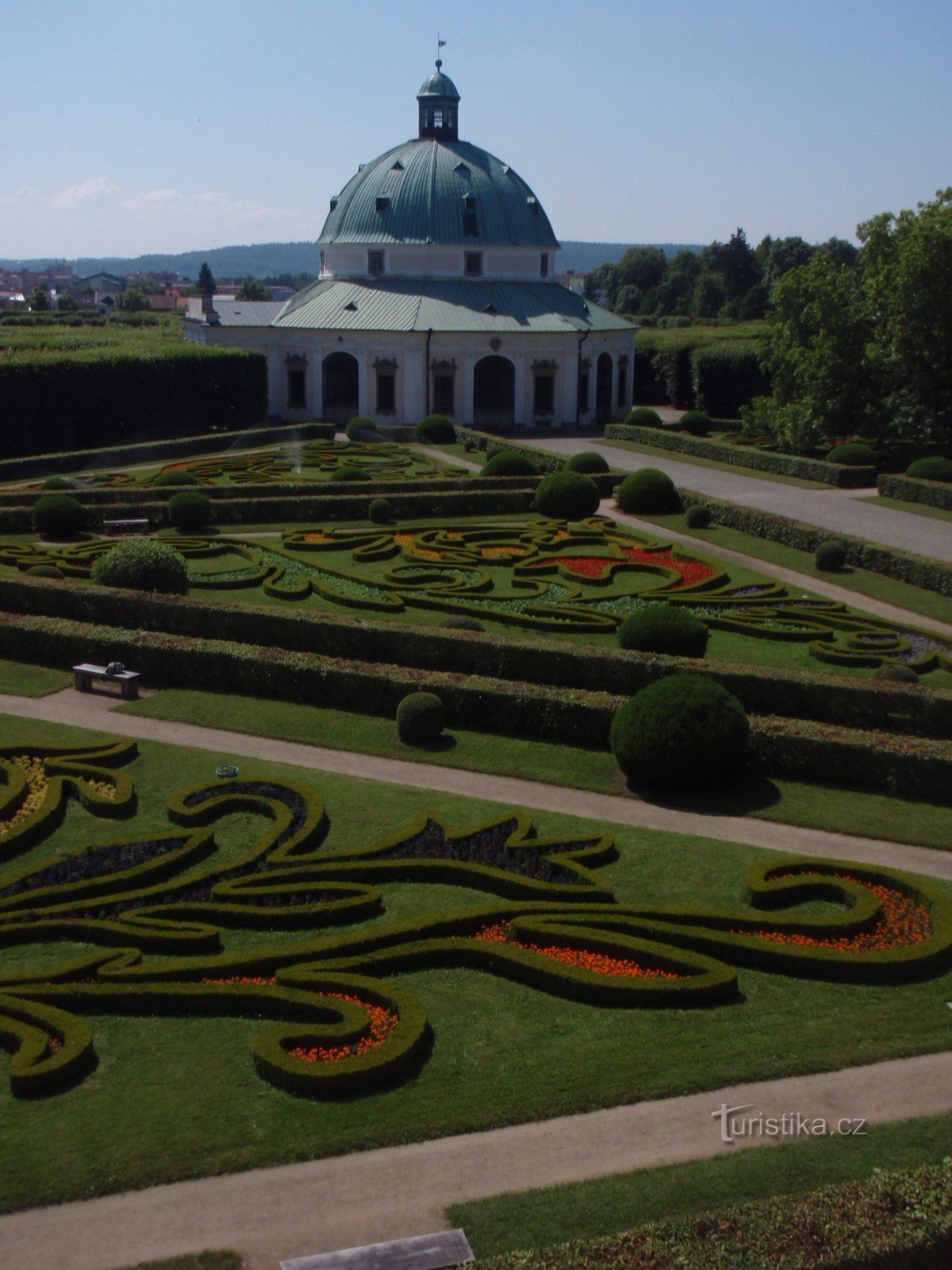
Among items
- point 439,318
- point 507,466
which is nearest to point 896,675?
point 507,466

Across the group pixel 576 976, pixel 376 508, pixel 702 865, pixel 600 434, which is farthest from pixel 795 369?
pixel 576 976

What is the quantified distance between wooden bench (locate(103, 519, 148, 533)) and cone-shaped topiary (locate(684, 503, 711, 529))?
602 inches

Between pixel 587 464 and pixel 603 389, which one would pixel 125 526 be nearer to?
pixel 587 464

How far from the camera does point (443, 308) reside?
58688 millimetres

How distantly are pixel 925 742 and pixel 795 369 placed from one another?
3654cm

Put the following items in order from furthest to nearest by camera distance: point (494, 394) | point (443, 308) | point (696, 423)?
point (494, 394) → point (443, 308) → point (696, 423)

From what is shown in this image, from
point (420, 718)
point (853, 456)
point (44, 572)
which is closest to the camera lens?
point (420, 718)

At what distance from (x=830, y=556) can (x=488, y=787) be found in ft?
51.5

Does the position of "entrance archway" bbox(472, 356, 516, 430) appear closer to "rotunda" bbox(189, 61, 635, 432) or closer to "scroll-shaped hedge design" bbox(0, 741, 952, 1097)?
"rotunda" bbox(189, 61, 635, 432)

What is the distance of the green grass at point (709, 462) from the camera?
4531 centimetres

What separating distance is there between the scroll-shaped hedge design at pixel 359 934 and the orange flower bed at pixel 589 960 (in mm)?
25

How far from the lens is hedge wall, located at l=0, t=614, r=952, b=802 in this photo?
1662cm

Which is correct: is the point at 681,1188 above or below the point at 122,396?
below

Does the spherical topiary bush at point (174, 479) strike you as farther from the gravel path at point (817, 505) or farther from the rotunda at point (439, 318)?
the rotunda at point (439, 318)
